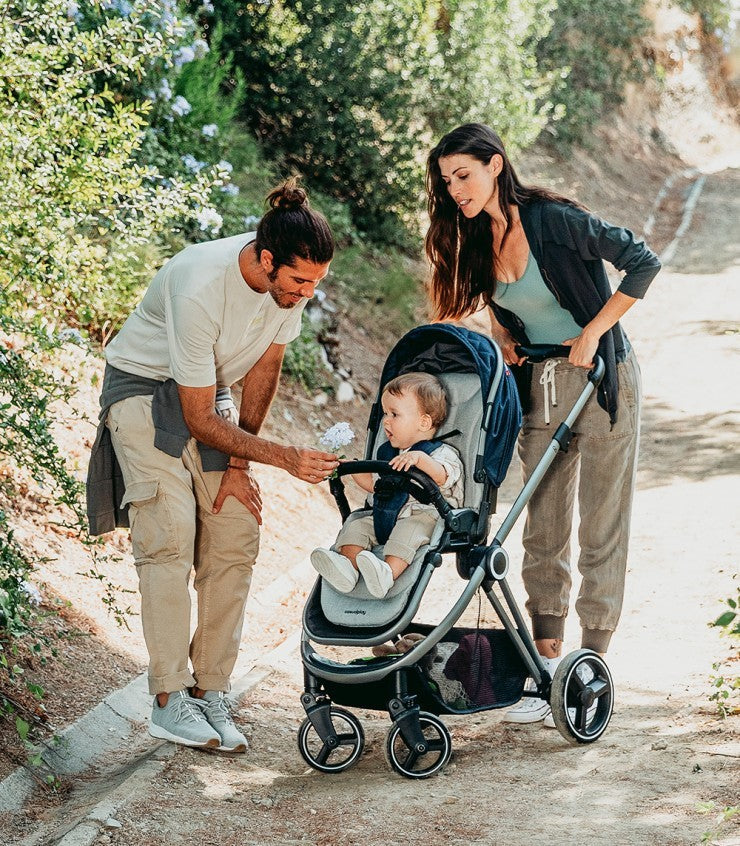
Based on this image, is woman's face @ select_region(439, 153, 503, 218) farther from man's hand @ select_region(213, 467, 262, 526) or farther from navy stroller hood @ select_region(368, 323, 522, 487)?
man's hand @ select_region(213, 467, 262, 526)

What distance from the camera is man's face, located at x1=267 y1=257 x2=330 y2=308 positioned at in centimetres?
383

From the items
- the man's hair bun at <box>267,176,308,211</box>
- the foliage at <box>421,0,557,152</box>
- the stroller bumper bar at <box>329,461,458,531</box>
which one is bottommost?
the stroller bumper bar at <box>329,461,458,531</box>

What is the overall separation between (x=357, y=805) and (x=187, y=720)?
2.69 feet

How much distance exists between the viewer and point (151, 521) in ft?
13.4

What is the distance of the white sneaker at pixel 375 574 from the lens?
12.4 feet

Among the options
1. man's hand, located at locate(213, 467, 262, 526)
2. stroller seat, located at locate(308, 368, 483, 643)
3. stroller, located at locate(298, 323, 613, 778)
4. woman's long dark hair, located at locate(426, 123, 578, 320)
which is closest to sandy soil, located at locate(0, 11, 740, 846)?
stroller, located at locate(298, 323, 613, 778)

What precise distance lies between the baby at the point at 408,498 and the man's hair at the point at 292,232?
0.66 meters

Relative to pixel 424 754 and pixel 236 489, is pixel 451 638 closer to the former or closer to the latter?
pixel 424 754

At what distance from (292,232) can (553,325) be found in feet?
3.86

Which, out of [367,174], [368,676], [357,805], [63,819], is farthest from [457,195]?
[367,174]

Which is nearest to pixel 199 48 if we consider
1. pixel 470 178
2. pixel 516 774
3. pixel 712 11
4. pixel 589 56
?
pixel 470 178

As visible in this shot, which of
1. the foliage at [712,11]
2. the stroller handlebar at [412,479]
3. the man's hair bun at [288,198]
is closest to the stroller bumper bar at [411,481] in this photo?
the stroller handlebar at [412,479]

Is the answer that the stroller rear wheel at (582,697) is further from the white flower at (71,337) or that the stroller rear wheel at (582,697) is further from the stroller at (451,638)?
the white flower at (71,337)

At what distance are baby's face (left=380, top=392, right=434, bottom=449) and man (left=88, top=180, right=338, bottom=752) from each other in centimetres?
39
